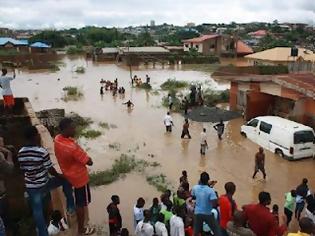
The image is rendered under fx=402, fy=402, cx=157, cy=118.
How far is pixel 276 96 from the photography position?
20625 mm

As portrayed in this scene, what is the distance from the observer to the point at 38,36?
8019 cm

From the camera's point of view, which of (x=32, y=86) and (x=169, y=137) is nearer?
(x=169, y=137)

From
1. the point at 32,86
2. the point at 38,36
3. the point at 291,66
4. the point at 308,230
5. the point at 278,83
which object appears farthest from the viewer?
the point at 38,36

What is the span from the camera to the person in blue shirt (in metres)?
5.94

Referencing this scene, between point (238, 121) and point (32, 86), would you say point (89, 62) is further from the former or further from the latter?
point (238, 121)

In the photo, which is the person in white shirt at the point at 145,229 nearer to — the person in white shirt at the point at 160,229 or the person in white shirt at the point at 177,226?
the person in white shirt at the point at 160,229

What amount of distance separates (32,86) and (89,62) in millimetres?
24877

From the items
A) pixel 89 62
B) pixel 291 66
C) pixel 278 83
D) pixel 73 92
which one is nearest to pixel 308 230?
pixel 278 83

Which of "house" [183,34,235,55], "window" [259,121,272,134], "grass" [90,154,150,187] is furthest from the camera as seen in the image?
"house" [183,34,235,55]

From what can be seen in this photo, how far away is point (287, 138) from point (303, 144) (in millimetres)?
627

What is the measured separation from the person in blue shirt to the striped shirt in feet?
7.23

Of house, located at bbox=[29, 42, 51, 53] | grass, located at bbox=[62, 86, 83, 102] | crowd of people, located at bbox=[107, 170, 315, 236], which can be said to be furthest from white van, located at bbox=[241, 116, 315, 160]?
house, located at bbox=[29, 42, 51, 53]

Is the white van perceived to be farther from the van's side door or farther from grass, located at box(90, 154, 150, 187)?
grass, located at box(90, 154, 150, 187)

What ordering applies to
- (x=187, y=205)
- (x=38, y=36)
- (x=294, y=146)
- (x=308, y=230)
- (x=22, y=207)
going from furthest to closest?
1. (x=38, y=36)
2. (x=294, y=146)
3. (x=22, y=207)
4. (x=187, y=205)
5. (x=308, y=230)
